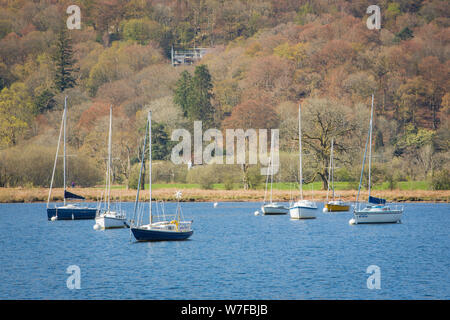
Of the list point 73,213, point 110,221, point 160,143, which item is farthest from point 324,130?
point 110,221

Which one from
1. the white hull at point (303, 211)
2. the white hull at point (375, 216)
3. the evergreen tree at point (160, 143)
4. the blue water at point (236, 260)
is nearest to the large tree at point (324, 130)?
the white hull at point (303, 211)

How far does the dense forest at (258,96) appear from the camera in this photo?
10650 cm

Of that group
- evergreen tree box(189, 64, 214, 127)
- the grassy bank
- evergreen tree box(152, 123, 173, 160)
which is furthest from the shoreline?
evergreen tree box(189, 64, 214, 127)

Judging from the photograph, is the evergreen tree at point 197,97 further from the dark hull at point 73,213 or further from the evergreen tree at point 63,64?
the dark hull at point 73,213

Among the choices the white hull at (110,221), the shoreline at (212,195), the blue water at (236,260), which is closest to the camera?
the blue water at (236,260)

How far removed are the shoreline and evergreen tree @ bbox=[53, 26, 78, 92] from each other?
64978mm

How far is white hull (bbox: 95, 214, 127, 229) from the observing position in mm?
65250

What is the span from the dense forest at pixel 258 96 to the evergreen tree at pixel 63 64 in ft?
1.07

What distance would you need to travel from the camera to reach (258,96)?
5782 inches

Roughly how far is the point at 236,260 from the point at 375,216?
23804 millimetres

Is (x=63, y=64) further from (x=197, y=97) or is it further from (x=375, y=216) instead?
(x=375, y=216)

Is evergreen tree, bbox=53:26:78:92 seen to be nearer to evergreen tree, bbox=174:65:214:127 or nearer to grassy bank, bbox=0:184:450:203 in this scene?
evergreen tree, bbox=174:65:214:127

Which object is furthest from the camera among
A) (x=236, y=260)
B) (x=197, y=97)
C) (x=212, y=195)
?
(x=197, y=97)
